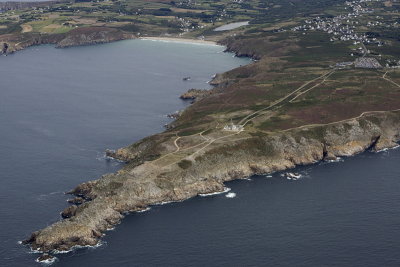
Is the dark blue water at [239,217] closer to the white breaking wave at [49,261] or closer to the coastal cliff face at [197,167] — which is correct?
the white breaking wave at [49,261]

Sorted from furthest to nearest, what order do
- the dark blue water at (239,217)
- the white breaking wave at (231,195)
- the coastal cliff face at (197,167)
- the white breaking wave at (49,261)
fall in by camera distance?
the white breaking wave at (231,195)
the coastal cliff face at (197,167)
the dark blue water at (239,217)
the white breaking wave at (49,261)

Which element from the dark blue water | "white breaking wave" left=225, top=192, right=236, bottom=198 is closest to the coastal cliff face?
"white breaking wave" left=225, top=192, right=236, bottom=198

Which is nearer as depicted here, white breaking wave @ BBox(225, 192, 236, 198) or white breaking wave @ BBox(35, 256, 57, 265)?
white breaking wave @ BBox(35, 256, 57, 265)

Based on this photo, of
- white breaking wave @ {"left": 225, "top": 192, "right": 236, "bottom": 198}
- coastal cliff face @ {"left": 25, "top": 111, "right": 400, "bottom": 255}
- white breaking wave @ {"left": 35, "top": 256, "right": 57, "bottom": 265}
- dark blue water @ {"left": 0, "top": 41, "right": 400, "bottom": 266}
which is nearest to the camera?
white breaking wave @ {"left": 35, "top": 256, "right": 57, "bottom": 265}

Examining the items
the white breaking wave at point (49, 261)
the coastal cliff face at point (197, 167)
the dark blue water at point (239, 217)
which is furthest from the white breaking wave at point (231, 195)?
the white breaking wave at point (49, 261)

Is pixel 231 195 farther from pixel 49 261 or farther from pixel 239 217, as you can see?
pixel 49 261

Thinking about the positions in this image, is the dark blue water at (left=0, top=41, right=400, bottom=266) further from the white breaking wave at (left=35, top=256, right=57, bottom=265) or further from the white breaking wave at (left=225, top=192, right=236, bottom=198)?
the white breaking wave at (left=225, top=192, right=236, bottom=198)

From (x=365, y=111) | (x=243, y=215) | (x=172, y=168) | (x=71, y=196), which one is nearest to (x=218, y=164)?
(x=172, y=168)

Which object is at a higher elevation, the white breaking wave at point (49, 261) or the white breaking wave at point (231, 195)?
the white breaking wave at point (49, 261)

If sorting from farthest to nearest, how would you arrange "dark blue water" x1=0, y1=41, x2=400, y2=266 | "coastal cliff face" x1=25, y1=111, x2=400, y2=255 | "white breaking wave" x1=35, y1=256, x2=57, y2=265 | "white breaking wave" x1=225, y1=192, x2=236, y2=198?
"white breaking wave" x1=225, y1=192, x2=236, y2=198 < "coastal cliff face" x1=25, y1=111, x2=400, y2=255 < "dark blue water" x1=0, y1=41, x2=400, y2=266 < "white breaking wave" x1=35, y1=256, x2=57, y2=265

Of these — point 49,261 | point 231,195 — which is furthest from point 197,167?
point 49,261
